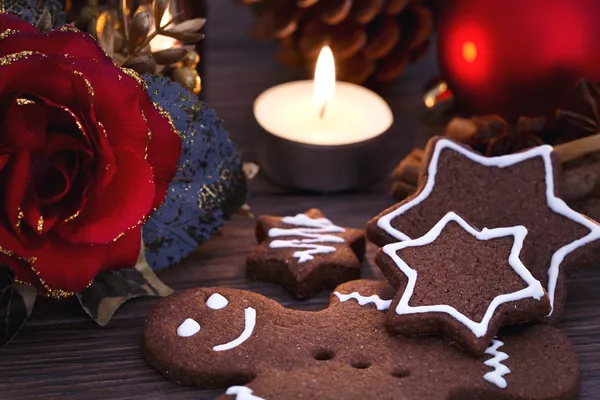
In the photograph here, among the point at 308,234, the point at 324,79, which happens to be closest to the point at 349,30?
the point at 324,79

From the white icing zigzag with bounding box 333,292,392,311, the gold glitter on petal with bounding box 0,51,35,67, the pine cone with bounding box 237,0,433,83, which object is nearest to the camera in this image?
the gold glitter on petal with bounding box 0,51,35,67

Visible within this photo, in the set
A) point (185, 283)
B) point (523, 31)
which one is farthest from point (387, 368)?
point (523, 31)

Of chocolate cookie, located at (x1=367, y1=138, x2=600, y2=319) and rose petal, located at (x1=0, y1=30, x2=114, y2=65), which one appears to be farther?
chocolate cookie, located at (x1=367, y1=138, x2=600, y2=319)

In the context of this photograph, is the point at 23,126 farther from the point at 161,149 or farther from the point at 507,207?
the point at 507,207

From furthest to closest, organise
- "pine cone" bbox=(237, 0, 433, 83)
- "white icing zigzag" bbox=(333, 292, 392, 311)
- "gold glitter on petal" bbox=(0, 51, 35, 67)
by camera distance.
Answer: "pine cone" bbox=(237, 0, 433, 83)
"white icing zigzag" bbox=(333, 292, 392, 311)
"gold glitter on petal" bbox=(0, 51, 35, 67)

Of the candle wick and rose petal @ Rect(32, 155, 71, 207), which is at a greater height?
rose petal @ Rect(32, 155, 71, 207)

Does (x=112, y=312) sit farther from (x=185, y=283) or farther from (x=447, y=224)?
(x=447, y=224)

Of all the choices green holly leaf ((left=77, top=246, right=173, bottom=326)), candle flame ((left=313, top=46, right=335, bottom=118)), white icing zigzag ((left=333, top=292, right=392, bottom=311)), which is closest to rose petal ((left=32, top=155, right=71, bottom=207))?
green holly leaf ((left=77, top=246, right=173, bottom=326))

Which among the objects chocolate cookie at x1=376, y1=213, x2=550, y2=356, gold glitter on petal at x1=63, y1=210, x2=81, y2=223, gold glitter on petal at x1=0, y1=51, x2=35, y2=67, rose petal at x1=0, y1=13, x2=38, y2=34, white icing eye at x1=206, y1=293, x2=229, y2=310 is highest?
rose petal at x1=0, y1=13, x2=38, y2=34

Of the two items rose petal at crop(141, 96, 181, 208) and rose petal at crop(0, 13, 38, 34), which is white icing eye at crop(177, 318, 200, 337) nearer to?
rose petal at crop(141, 96, 181, 208)
